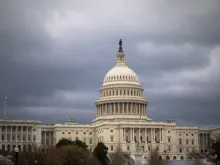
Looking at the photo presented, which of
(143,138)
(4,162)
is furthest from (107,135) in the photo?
(4,162)

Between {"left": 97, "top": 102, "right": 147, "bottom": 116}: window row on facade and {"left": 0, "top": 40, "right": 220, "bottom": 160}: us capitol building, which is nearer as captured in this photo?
{"left": 0, "top": 40, "right": 220, "bottom": 160}: us capitol building

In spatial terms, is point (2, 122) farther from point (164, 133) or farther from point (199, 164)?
point (199, 164)

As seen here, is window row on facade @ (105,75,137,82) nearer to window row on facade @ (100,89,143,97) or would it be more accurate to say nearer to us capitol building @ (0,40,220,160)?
us capitol building @ (0,40,220,160)

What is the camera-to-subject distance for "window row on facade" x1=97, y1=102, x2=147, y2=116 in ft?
606

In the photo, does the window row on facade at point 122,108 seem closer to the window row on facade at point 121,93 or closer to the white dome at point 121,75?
the window row on facade at point 121,93

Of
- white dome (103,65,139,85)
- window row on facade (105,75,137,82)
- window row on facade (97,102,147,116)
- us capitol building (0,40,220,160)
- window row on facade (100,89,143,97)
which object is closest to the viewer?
us capitol building (0,40,220,160)

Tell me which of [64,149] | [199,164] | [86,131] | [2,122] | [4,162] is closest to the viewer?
[4,162]

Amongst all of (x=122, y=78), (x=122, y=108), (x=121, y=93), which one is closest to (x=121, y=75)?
(x=122, y=78)

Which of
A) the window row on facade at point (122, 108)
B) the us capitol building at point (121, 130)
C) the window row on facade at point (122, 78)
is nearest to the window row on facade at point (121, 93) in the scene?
the us capitol building at point (121, 130)

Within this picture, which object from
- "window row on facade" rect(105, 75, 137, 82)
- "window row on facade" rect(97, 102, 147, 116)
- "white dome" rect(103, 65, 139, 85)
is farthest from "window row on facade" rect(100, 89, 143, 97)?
"window row on facade" rect(105, 75, 137, 82)

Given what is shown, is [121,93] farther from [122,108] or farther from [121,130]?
[121,130]

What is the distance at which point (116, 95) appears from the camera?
18738 centimetres

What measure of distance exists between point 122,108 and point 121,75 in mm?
11866

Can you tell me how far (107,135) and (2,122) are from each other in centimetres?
3209
